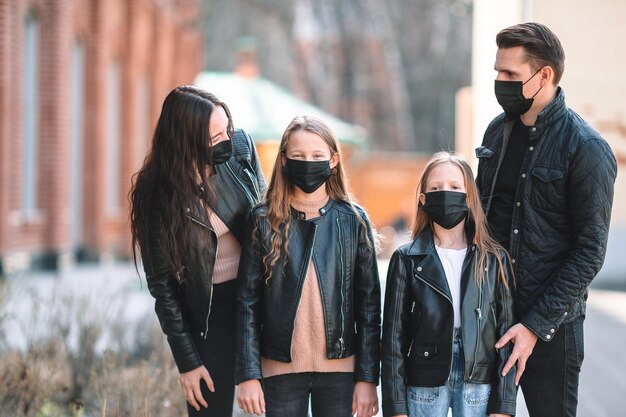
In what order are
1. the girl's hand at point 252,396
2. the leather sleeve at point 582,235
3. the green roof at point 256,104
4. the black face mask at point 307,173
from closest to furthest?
1. the leather sleeve at point 582,235
2. the girl's hand at point 252,396
3. the black face mask at point 307,173
4. the green roof at point 256,104

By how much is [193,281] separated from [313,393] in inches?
26.9

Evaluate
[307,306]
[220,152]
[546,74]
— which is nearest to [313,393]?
[307,306]

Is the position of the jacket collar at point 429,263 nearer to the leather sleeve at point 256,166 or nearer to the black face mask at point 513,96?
the black face mask at point 513,96

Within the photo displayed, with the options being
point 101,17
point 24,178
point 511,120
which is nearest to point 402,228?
point 101,17

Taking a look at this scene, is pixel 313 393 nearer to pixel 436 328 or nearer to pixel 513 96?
pixel 436 328

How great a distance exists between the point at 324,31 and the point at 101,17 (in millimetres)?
37949

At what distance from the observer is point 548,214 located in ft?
10.9

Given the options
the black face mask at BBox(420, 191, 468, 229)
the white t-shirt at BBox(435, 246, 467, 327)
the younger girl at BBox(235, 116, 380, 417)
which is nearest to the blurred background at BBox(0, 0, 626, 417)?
the black face mask at BBox(420, 191, 468, 229)

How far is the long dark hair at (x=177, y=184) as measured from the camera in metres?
3.58

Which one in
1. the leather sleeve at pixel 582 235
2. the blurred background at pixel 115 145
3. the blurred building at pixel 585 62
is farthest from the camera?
the blurred background at pixel 115 145

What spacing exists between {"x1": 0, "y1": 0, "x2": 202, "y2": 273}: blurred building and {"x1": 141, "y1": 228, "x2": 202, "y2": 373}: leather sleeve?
10714mm

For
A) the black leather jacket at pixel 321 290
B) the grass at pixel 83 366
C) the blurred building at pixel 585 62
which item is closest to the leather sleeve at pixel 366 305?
the black leather jacket at pixel 321 290

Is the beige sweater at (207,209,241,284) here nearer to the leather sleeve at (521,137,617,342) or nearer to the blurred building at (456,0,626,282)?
the leather sleeve at (521,137,617,342)

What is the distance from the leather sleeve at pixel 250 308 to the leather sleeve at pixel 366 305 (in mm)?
398
